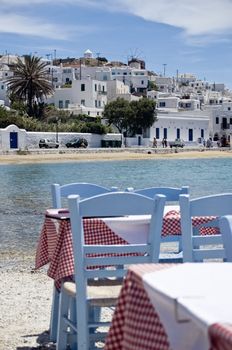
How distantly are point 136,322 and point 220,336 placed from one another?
0.52m

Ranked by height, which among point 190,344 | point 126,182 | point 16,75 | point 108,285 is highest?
point 16,75

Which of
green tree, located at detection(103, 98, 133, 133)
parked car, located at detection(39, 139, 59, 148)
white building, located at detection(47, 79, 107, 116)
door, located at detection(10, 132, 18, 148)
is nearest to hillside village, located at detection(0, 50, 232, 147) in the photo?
white building, located at detection(47, 79, 107, 116)

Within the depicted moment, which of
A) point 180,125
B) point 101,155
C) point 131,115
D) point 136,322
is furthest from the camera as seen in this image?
point 180,125

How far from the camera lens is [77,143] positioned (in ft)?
237

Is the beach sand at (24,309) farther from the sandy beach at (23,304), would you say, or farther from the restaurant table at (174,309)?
the restaurant table at (174,309)

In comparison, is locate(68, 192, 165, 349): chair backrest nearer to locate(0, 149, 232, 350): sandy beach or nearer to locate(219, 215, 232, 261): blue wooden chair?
locate(219, 215, 232, 261): blue wooden chair

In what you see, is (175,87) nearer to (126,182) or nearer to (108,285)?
(126,182)

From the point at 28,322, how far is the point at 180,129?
82323mm

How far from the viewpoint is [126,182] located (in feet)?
124

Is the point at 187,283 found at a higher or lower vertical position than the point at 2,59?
lower

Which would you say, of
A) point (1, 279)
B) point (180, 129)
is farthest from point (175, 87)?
point (1, 279)

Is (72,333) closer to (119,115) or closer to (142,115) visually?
(142,115)

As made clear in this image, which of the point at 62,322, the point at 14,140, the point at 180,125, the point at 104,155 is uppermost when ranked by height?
the point at 180,125

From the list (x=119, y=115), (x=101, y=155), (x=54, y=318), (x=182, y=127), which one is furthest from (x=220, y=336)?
(x=182, y=127)
